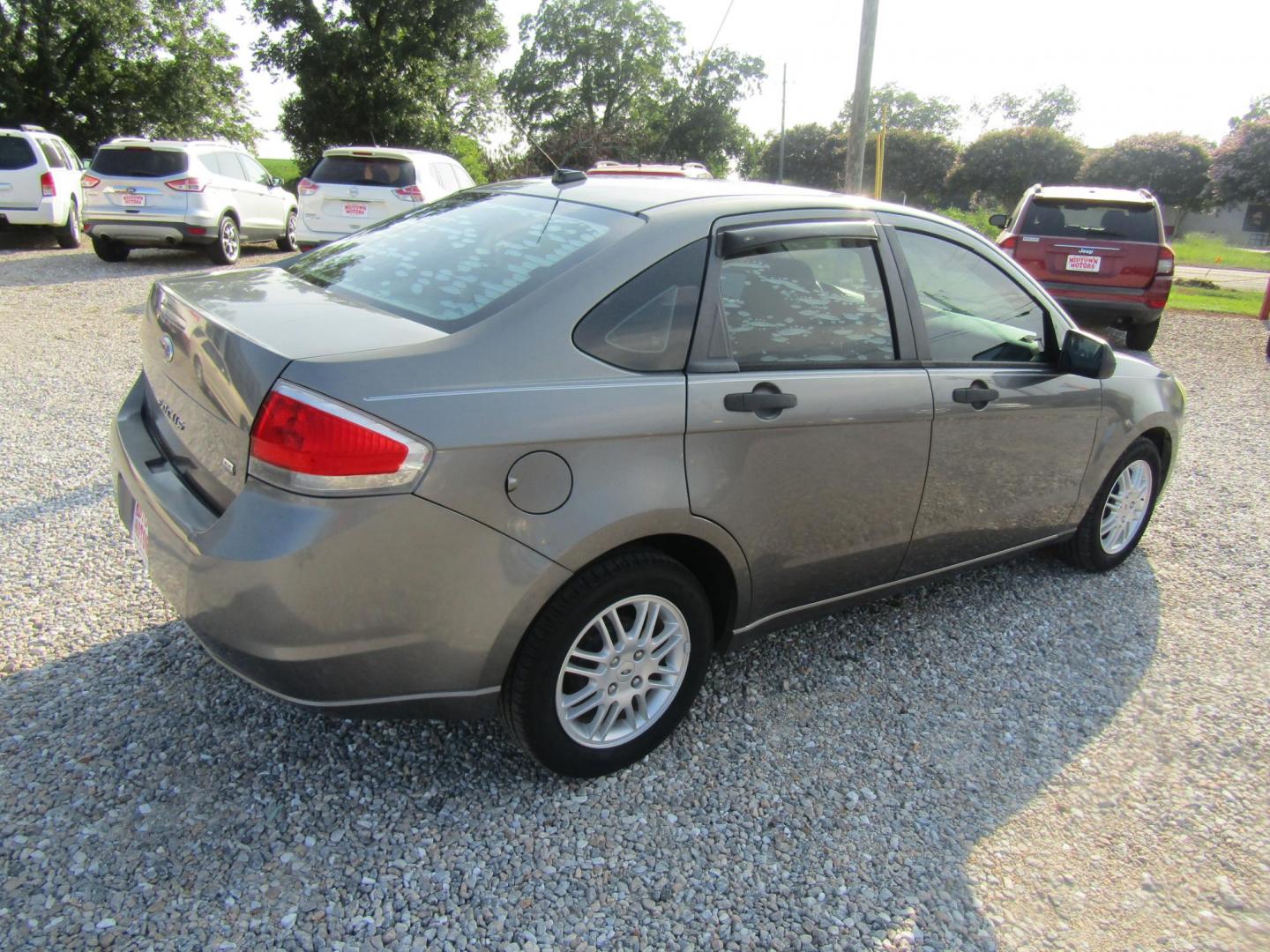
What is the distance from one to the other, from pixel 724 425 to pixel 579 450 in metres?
0.49

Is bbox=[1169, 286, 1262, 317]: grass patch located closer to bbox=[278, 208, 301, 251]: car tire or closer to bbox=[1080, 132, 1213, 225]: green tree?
bbox=[278, 208, 301, 251]: car tire

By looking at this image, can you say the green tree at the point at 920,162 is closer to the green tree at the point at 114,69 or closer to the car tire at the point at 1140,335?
the green tree at the point at 114,69

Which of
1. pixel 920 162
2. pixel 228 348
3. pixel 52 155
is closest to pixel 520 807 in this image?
pixel 228 348

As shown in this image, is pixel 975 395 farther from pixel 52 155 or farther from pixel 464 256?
pixel 52 155

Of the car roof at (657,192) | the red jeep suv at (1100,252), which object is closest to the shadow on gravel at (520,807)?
the car roof at (657,192)

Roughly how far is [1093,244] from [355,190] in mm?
8882

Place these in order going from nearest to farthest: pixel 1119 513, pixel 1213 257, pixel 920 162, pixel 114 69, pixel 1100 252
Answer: pixel 1119 513 < pixel 1100 252 < pixel 114 69 < pixel 1213 257 < pixel 920 162

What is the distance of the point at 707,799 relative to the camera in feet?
8.68

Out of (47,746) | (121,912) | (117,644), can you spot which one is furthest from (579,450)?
(117,644)

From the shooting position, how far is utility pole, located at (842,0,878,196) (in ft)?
40.6

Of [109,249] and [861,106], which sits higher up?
[861,106]

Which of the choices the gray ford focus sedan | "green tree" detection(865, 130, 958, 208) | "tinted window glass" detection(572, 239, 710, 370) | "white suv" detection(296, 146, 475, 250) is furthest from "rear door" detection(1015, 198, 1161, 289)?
"green tree" detection(865, 130, 958, 208)

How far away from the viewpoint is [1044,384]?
3576 millimetres

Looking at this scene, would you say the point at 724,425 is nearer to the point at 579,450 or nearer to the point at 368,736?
the point at 579,450
